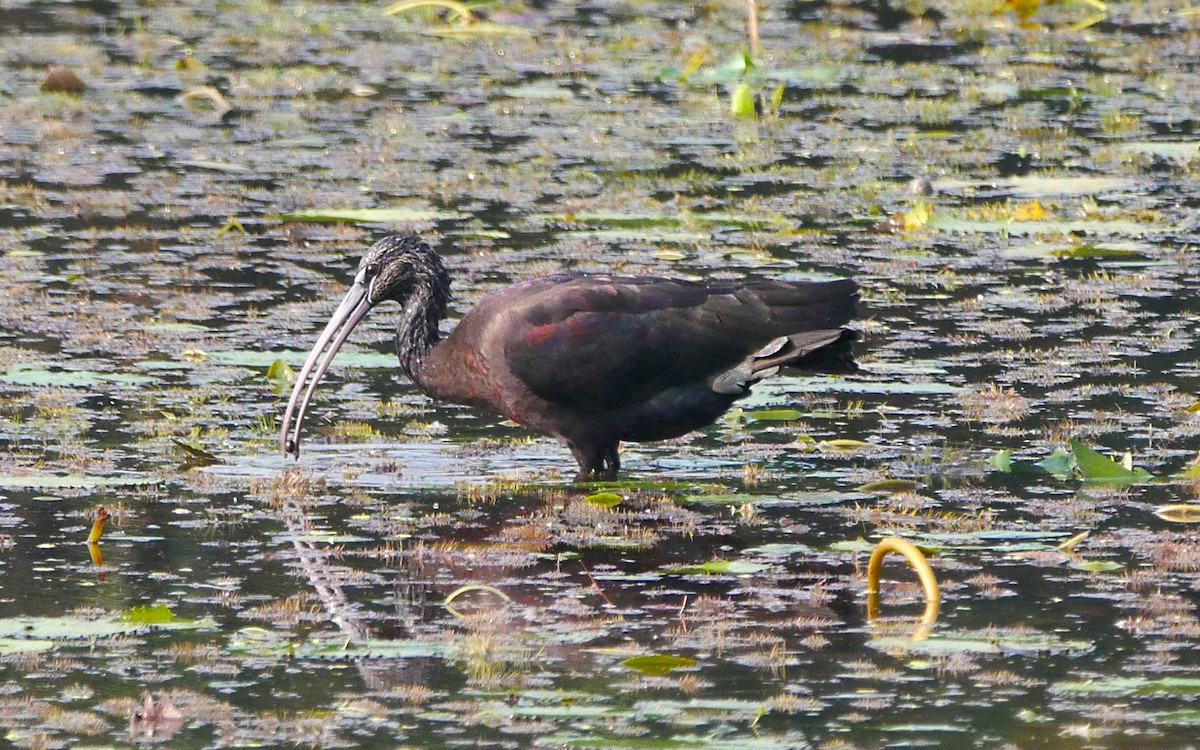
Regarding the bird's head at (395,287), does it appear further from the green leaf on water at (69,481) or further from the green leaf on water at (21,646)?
the green leaf on water at (21,646)

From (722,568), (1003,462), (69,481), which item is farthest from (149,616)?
(1003,462)

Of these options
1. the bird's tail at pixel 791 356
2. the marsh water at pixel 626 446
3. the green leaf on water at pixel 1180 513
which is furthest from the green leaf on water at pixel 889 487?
the green leaf on water at pixel 1180 513

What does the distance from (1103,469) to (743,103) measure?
7413mm

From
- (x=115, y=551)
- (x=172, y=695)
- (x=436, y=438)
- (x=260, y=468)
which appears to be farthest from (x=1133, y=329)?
(x=172, y=695)

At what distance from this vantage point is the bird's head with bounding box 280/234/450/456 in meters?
8.46

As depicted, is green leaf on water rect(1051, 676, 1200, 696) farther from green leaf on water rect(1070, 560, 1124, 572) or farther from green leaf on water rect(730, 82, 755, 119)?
green leaf on water rect(730, 82, 755, 119)

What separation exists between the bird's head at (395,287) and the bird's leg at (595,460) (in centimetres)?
81

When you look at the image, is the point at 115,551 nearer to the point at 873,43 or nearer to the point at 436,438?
the point at 436,438

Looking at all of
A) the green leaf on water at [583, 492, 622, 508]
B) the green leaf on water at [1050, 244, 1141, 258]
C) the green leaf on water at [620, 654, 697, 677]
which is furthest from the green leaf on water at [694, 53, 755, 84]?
the green leaf on water at [620, 654, 697, 677]

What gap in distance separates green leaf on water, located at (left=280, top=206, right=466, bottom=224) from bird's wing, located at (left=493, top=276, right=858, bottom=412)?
13.0 feet

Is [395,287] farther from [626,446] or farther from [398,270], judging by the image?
[626,446]

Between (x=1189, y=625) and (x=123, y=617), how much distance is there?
3.02 meters

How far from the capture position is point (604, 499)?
765cm

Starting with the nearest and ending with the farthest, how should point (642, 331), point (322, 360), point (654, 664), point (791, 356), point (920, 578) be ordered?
point (654, 664)
point (920, 578)
point (791, 356)
point (642, 331)
point (322, 360)
